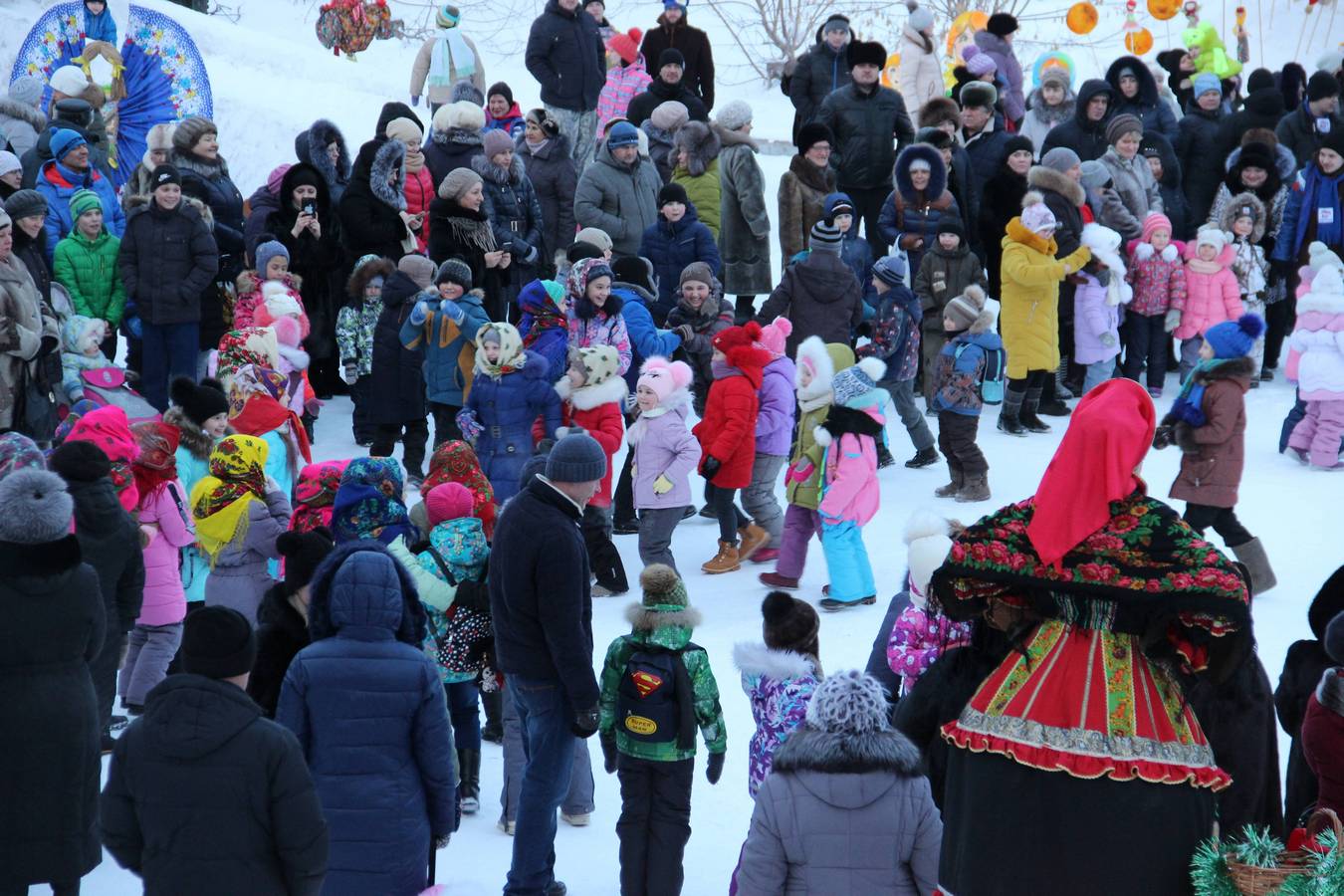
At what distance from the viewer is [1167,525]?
340 centimetres

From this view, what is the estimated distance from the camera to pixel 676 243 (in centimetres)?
1176

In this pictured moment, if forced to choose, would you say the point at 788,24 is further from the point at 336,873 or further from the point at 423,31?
the point at 336,873

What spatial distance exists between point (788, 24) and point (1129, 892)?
83.9 feet

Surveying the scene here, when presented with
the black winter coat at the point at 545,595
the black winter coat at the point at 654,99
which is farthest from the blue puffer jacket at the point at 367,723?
the black winter coat at the point at 654,99

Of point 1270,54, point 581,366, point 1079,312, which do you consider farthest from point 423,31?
point 581,366

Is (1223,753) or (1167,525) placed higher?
(1167,525)

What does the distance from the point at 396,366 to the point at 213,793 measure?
6.68 m

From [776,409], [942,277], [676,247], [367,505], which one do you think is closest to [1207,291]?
[942,277]

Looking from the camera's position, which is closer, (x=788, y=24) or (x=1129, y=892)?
(x=1129, y=892)

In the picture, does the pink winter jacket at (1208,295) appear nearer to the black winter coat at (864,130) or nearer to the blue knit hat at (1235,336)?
the black winter coat at (864,130)

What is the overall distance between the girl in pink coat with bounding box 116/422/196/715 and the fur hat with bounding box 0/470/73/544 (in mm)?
1918

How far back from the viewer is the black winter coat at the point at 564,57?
15.0 metres

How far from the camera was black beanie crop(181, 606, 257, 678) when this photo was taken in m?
4.08

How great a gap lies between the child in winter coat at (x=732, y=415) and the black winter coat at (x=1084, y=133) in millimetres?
6034
